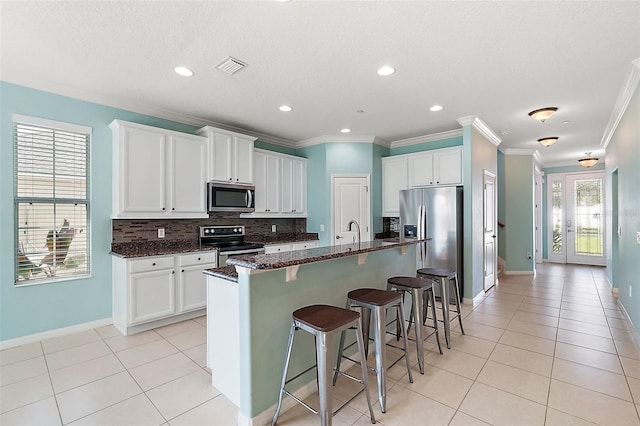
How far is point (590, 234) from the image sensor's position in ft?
24.4

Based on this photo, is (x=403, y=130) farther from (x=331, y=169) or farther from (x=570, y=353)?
(x=570, y=353)

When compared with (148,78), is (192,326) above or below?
below

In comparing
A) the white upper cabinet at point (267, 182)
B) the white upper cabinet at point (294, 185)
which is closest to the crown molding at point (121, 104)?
the white upper cabinet at point (267, 182)

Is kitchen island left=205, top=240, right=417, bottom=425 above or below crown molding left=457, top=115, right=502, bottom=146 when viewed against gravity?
below

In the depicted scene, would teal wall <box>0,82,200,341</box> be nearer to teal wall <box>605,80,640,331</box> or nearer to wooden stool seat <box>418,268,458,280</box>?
wooden stool seat <box>418,268,458,280</box>

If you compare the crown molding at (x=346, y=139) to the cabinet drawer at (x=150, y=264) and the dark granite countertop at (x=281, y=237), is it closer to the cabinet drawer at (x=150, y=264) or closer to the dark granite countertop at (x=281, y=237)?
the dark granite countertop at (x=281, y=237)

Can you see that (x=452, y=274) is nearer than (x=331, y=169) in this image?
Yes

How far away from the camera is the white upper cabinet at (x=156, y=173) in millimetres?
3400

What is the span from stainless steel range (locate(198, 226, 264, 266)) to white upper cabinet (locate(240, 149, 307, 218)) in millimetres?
326

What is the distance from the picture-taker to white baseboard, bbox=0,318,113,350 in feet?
9.59

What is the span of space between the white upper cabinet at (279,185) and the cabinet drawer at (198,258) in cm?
99

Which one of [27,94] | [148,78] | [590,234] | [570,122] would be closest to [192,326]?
[148,78]

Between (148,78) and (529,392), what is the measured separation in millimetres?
4219

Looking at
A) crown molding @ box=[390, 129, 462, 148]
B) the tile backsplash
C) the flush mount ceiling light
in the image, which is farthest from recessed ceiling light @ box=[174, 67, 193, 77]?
the flush mount ceiling light
